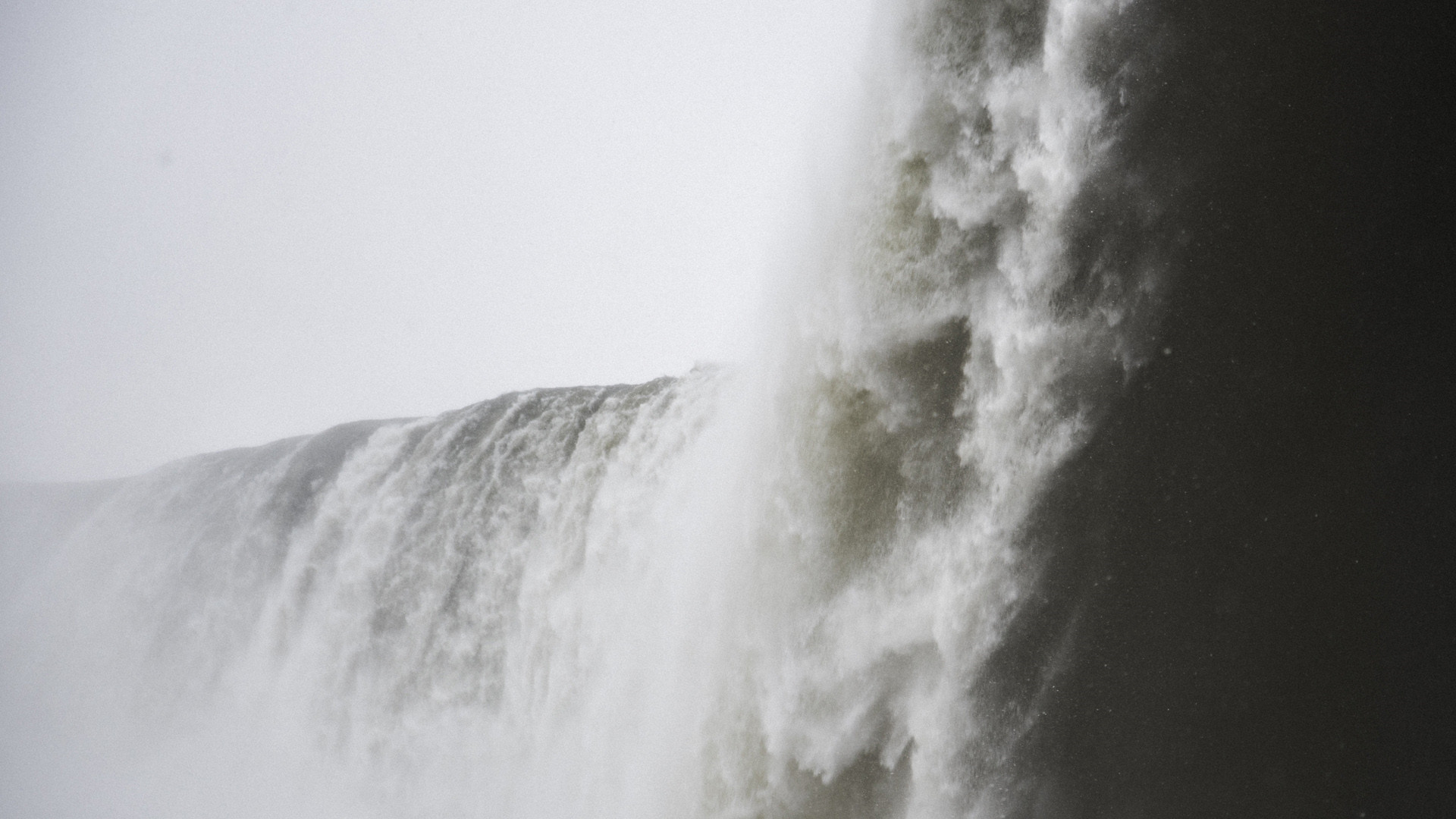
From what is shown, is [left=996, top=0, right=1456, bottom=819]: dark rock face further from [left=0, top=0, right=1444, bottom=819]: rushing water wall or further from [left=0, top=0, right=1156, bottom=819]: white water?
[left=0, top=0, right=1156, bottom=819]: white water

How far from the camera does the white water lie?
496cm

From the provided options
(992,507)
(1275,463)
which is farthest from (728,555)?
(1275,463)

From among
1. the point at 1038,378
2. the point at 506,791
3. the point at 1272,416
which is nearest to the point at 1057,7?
the point at 1038,378

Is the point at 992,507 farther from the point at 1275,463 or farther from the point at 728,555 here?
the point at 728,555

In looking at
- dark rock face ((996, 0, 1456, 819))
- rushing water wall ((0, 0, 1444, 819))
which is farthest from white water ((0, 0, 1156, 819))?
dark rock face ((996, 0, 1456, 819))

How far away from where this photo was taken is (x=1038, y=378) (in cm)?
483

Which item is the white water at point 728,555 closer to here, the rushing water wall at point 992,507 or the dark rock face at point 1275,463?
the rushing water wall at point 992,507

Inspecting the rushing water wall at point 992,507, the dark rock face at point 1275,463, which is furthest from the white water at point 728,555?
the dark rock face at point 1275,463

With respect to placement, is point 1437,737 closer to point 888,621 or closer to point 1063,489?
point 1063,489

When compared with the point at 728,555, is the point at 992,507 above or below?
below

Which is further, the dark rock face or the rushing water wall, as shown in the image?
the rushing water wall

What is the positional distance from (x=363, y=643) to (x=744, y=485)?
7503 millimetres

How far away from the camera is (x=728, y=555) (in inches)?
269

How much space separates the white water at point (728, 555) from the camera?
496cm
